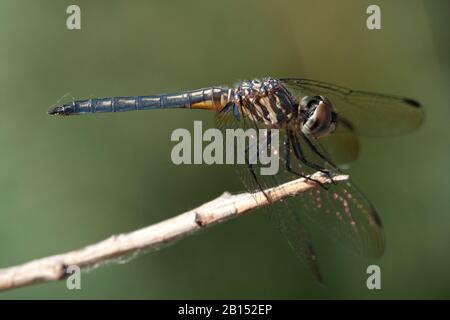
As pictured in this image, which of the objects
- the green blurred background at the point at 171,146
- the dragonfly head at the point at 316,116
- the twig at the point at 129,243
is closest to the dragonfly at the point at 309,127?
the dragonfly head at the point at 316,116

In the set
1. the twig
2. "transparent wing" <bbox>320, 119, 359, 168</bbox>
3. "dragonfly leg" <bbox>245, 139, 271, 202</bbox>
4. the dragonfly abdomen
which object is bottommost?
the twig

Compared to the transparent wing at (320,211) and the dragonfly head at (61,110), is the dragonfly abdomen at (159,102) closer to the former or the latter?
the dragonfly head at (61,110)

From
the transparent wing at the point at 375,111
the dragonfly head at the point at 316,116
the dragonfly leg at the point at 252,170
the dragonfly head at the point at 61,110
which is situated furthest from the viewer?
the transparent wing at the point at 375,111

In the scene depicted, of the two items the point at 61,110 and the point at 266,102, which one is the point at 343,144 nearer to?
the point at 266,102

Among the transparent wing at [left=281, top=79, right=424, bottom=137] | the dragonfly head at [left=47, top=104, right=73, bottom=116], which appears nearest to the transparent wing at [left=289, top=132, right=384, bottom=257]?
the transparent wing at [left=281, top=79, right=424, bottom=137]

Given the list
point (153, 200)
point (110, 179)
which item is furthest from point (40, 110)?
point (153, 200)

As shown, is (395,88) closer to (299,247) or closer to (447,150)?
(447,150)

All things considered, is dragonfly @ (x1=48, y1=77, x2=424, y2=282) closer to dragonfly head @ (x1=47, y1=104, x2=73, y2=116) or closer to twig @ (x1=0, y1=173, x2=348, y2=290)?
dragonfly head @ (x1=47, y1=104, x2=73, y2=116)
